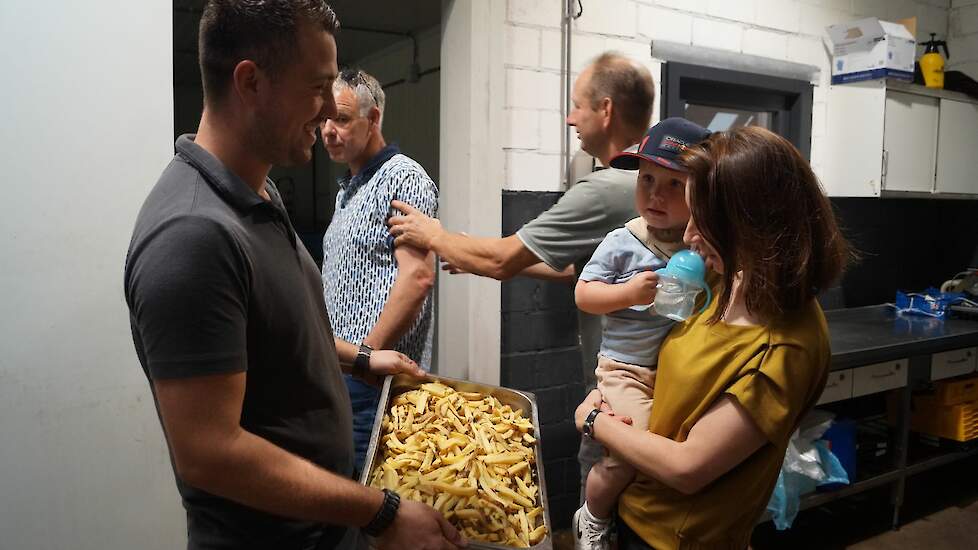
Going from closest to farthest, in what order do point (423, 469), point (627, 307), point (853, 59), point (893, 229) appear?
point (423, 469) < point (627, 307) < point (853, 59) < point (893, 229)

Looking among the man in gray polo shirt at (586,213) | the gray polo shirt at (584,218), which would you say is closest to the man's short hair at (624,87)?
the man in gray polo shirt at (586,213)

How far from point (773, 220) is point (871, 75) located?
3117mm

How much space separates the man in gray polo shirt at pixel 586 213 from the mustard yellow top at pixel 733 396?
65 cm

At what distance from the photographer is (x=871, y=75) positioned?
3.81m

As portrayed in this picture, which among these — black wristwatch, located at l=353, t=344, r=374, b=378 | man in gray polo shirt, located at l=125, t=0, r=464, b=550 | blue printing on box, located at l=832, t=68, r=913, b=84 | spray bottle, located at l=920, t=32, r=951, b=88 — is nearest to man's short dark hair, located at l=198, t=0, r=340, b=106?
man in gray polo shirt, located at l=125, t=0, r=464, b=550

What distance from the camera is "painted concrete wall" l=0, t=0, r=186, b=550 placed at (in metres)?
2.05

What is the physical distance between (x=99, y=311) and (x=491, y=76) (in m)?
1.73

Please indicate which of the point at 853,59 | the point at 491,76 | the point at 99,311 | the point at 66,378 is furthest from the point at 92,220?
the point at 853,59

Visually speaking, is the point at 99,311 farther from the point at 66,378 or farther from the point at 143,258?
the point at 143,258

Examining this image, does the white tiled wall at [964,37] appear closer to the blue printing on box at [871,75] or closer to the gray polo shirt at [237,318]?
the blue printing on box at [871,75]

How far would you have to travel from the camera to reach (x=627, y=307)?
5.87 feet

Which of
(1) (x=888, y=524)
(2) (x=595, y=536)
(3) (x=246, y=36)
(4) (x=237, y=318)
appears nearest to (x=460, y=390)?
(2) (x=595, y=536)

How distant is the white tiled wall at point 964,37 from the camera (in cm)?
447

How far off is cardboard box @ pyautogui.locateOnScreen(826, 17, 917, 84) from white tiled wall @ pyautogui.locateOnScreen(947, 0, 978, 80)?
98 centimetres
